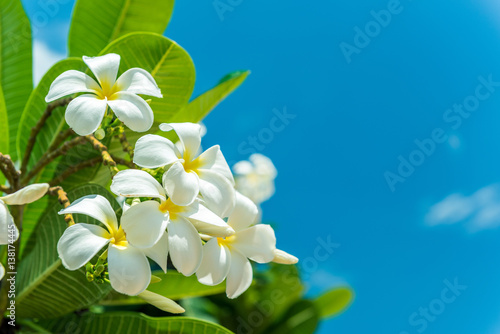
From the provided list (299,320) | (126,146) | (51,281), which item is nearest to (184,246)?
(126,146)

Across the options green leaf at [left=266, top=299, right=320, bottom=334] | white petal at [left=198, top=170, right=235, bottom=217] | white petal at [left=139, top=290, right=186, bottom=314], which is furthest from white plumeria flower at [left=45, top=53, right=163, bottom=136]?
green leaf at [left=266, top=299, right=320, bottom=334]

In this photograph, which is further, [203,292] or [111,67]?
[203,292]

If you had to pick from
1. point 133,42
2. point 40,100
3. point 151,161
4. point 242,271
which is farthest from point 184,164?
point 40,100

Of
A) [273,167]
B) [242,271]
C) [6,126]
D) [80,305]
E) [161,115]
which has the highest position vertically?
[273,167]

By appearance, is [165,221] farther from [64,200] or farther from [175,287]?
[175,287]

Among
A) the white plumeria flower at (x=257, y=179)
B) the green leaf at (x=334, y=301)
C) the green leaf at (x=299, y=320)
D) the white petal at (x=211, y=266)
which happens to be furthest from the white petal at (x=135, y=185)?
the green leaf at (x=334, y=301)

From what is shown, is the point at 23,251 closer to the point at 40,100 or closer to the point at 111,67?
the point at 40,100

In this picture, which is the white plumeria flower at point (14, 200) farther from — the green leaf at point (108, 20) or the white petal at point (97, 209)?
the green leaf at point (108, 20)

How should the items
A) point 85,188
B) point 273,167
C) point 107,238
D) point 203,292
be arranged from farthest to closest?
point 273,167 → point 203,292 → point 85,188 → point 107,238
